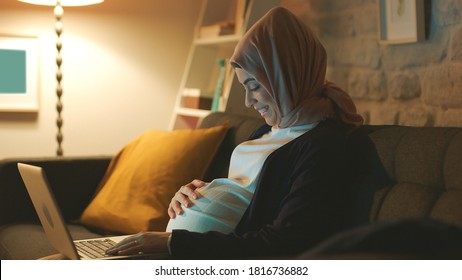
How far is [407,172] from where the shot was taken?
1630mm

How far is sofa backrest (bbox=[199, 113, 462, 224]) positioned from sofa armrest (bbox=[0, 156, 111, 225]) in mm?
1291

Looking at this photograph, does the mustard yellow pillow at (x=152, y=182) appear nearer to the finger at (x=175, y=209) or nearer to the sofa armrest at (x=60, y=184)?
the sofa armrest at (x=60, y=184)

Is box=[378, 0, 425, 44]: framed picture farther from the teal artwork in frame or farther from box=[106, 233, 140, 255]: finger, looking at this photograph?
the teal artwork in frame

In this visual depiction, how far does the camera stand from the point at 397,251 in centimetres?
66

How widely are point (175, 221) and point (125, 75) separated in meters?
1.90

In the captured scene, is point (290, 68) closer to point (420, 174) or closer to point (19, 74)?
point (420, 174)

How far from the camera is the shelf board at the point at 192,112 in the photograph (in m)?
3.30

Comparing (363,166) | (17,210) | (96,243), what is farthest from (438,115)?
(17,210)

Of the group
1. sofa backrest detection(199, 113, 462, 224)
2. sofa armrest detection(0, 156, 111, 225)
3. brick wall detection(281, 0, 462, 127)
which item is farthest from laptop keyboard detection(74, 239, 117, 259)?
brick wall detection(281, 0, 462, 127)

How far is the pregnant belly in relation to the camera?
6.06 ft

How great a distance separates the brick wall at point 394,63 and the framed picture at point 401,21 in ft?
0.10

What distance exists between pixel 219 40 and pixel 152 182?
984 mm
